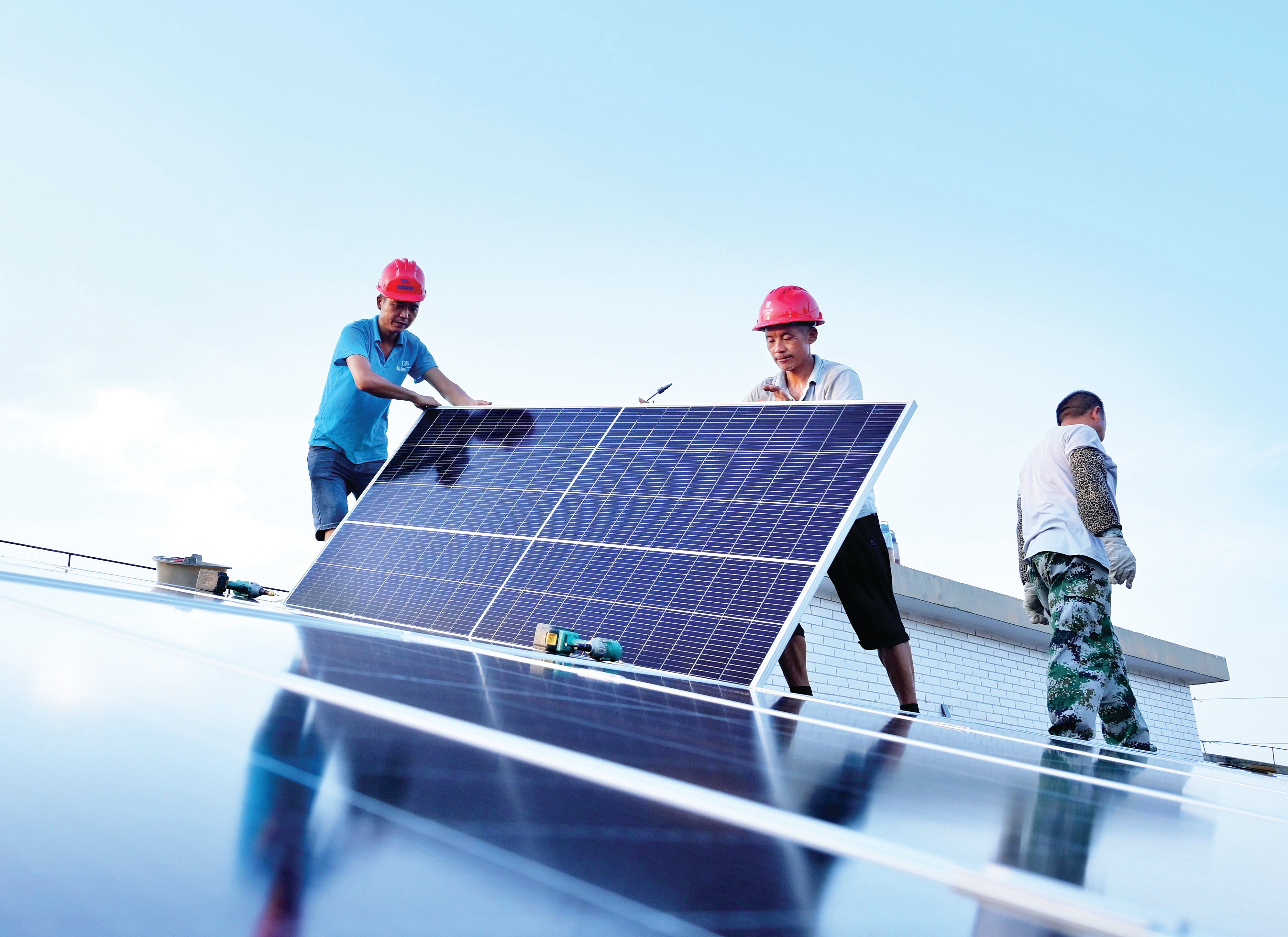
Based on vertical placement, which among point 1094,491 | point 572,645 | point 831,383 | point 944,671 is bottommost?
point 572,645

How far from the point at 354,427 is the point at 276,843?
19.9 feet

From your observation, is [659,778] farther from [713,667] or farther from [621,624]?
[621,624]

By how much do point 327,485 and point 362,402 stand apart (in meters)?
0.59

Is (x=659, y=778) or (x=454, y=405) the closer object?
(x=659, y=778)

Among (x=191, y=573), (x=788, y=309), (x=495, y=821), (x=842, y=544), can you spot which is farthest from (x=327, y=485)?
(x=495, y=821)

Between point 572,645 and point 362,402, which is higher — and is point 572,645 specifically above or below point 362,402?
below

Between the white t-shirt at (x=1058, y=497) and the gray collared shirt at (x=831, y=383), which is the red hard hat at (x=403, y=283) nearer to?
the gray collared shirt at (x=831, y=383)

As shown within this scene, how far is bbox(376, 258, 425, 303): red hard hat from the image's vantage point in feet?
21.3

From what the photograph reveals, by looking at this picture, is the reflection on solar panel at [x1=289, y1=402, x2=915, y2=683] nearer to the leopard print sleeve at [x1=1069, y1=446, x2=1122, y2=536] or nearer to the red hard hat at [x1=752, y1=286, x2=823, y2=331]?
the red hard hat at [x1=752, y1=286, x2=823, y2=331]

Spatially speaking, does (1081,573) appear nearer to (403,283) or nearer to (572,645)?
(572,645)

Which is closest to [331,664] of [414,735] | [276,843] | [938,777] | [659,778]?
[414,735]

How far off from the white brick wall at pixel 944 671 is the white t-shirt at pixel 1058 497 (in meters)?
4.83

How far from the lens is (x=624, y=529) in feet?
16.4

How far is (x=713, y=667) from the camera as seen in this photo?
13.0ft
